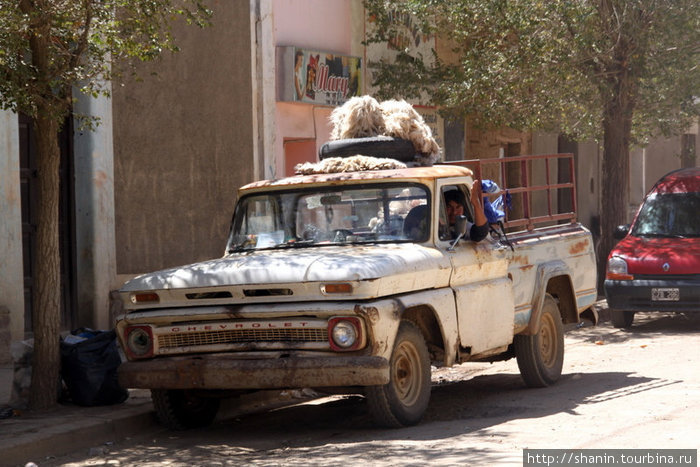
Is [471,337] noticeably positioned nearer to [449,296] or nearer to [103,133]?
[449,296]

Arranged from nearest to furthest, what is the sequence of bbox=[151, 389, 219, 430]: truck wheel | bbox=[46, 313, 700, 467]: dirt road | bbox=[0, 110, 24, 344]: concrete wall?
bbox=[46, 313, 700, 467]: dirt road < bbox=[151, 389, 219, 430]: truck wheel < bbox=[0, 110, 24, 344]: concrete wall

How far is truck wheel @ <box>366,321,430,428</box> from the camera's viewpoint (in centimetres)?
797

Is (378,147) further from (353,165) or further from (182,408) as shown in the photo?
(182,408)

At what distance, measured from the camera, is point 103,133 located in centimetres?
1417

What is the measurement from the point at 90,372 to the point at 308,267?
2497mm

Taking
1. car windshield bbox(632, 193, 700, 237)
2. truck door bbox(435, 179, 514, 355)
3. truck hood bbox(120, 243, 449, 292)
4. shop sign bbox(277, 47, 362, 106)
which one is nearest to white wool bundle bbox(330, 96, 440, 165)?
truck door bbox(435, 179, 514, 355)

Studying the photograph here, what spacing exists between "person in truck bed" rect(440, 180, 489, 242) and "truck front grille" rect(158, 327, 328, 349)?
1.68 metres

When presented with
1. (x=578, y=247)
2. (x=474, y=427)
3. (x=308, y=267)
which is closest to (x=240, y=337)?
(x=308, y=267)

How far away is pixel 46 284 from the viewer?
30.5 ft

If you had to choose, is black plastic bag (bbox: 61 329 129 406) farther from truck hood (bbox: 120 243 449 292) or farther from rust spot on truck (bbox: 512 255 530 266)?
rust spot on truck (bbox: 512 255 530 266)

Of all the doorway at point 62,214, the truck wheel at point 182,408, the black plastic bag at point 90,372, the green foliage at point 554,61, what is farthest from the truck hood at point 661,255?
the black plastic bag at point 90,372

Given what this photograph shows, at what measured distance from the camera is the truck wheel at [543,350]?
33.3ft

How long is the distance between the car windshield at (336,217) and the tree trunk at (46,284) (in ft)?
4.71

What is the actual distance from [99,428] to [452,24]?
41.7 feet
